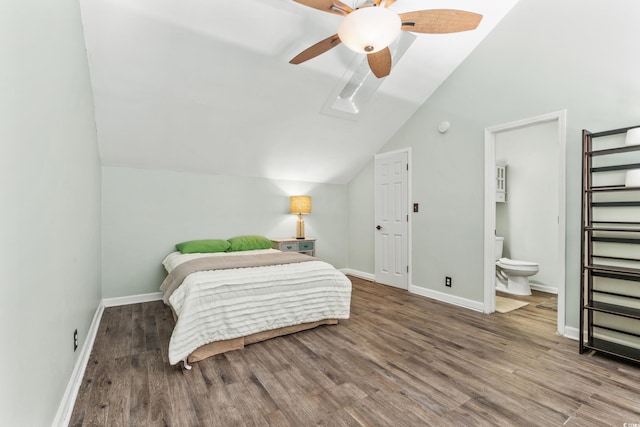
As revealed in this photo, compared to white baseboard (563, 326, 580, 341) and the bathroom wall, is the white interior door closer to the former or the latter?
the bathroom wall

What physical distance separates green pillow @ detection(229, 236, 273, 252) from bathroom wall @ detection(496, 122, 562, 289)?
3.66 m

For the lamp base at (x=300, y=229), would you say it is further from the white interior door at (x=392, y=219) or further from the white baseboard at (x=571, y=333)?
the white baseboard at (x=571, y=333)

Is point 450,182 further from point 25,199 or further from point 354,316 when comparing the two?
point 25,199

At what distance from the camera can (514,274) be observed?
4184mm

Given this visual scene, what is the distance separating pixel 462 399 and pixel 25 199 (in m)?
2.37

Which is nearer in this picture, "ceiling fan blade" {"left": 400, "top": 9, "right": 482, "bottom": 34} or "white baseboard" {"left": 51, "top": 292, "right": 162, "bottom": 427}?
"white baseboard" {"left": 51, "top": 292, "right": 162, "bottom": 427}

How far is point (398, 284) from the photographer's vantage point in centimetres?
448

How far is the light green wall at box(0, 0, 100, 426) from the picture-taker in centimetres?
98

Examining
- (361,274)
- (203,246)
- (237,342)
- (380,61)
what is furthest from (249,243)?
(380,61)

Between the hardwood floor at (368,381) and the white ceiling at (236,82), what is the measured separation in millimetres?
2096

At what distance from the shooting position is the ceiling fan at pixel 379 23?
1.77m

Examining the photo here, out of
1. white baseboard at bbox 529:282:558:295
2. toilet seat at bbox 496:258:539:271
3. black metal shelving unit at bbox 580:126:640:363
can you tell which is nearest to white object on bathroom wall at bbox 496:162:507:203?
toilet seat at bbox 496:258:539:271

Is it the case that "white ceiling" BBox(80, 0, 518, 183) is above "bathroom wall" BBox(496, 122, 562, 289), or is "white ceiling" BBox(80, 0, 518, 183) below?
above

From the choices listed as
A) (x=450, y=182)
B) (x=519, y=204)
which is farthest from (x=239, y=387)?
(x=519, y=204)
